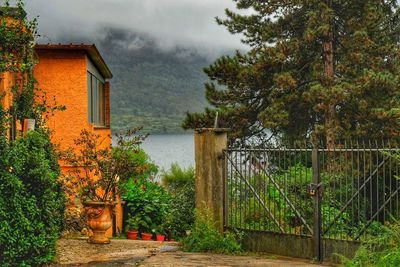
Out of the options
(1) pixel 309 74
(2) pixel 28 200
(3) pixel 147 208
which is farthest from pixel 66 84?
(1) pixel 309 74

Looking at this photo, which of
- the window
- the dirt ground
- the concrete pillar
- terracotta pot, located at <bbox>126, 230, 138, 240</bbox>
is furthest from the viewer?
terracotta pot, located at <bbox>126, 230, 138, 240</bbox>

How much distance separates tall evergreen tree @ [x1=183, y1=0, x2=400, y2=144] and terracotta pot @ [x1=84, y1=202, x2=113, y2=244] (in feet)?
43.0

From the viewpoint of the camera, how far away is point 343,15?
27734mm

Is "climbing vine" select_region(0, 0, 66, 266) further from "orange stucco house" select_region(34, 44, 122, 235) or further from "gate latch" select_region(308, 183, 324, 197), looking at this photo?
"orange stucco house" select_region(34, 44, 122, 235)

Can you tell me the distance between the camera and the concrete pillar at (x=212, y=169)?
1245 cm

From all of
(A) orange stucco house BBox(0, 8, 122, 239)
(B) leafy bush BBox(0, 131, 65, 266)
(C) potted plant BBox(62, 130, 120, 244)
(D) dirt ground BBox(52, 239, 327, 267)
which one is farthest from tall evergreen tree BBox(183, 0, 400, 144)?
(B) leafy bush BBox(0, 131, 65, 266)

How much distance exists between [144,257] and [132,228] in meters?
9.36

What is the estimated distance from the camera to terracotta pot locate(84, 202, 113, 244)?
13.1 metres

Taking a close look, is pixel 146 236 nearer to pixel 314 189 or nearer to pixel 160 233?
pixel 160 233

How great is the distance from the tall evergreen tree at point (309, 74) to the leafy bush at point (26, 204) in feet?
52.4

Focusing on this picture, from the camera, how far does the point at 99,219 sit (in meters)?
13.2

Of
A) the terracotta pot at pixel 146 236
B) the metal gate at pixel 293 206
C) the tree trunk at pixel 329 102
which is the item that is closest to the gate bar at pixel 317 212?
the metal gate at pixel 293 206

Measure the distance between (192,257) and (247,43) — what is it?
769 inches

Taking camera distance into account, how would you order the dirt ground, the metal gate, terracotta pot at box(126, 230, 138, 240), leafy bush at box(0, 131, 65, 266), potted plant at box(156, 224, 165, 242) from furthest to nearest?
terracotta pot at box(126, 230, 138, 240) → potted plant at box(156, 224, 165, 242) → the metal gate → the dirt ground → leafy bush at box(0, 131, 65, 266)
